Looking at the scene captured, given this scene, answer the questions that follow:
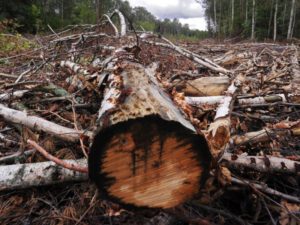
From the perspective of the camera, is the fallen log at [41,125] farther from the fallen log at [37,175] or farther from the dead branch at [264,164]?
the dead branch at [264,164]

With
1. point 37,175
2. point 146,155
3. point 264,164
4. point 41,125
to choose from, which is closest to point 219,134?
point 264,164

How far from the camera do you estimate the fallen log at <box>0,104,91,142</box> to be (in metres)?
2.30

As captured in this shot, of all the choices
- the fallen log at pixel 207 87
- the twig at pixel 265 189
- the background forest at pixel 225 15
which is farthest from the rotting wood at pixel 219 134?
the background forest at pixel 225 15

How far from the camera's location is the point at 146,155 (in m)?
1.46

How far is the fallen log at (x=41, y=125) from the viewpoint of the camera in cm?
230

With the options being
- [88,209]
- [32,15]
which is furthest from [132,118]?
[32,15]

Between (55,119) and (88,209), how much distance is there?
4.57 feet

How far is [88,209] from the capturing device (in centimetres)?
187

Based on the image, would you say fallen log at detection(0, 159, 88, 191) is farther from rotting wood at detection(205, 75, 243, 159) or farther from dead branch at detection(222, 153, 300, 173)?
dead branch at detection(222, 153, 300, 173)

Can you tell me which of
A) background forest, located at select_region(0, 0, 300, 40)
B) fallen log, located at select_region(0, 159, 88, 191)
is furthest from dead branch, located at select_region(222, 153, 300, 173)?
background forest, located at select_region(0, 0, 300, 40)

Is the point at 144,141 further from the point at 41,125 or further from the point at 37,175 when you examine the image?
the point at 41,125

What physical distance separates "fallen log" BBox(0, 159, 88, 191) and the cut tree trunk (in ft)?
1.86

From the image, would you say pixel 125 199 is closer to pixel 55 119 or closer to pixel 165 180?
pixel 165 180

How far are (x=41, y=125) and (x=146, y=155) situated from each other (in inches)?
51.1
